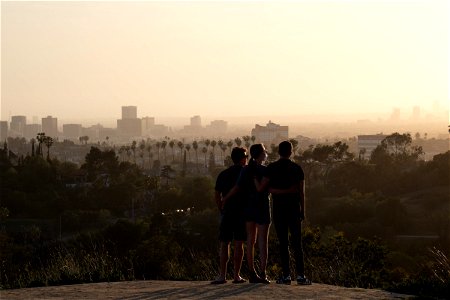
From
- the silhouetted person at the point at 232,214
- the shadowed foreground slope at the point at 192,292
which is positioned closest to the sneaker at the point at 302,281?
the shadowed foreground slope at the point at 192,292

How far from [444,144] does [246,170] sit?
15967 cm

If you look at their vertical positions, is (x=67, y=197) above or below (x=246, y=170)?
below

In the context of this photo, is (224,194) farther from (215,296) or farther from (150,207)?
(150,207)

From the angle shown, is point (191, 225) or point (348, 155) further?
point (348, 155)

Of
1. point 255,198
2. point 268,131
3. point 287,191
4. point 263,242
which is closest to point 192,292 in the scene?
point 263,242

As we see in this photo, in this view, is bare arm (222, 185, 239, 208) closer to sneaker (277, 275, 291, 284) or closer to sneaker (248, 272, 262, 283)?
sneaker (248, 272, 262, 283)

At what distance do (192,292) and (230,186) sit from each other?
138 centimetres

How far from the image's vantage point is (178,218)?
48.3 metres

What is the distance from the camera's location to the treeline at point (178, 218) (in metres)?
10.9

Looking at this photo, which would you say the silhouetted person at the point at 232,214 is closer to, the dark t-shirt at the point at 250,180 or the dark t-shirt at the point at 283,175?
the dark t-shirt at the point at 250,180

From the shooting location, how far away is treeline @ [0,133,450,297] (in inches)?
428

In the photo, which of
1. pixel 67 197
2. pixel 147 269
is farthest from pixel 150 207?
pixel 147 269

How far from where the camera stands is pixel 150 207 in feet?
187

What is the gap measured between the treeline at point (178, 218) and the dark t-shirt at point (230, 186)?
4.90 feet
